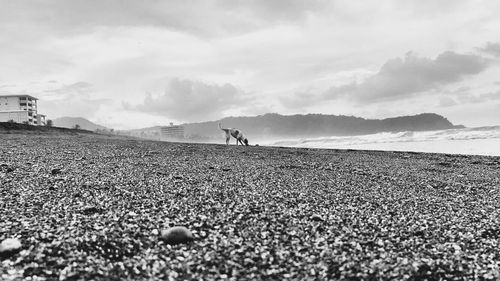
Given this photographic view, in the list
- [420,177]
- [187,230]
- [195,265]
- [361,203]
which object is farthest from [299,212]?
[420,177]

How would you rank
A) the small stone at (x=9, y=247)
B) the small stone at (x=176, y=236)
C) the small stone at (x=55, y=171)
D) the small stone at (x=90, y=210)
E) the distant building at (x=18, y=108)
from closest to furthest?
the small stone at (x=9, y=247)
the small stone at (x=176, y=236)
the small stone at (x=90, y=210)
the small stone at (x=55, y=171)
the distant building at (x=18, y=108)

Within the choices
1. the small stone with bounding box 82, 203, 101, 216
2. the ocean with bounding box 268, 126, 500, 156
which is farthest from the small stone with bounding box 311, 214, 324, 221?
the ocean with bounding box 268, 126, 500, 156

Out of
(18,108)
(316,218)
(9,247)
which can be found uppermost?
(18,108)

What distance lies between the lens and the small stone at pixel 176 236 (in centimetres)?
427

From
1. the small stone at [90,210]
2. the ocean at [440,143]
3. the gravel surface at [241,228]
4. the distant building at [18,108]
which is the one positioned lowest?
the gravel surface at [241,228]

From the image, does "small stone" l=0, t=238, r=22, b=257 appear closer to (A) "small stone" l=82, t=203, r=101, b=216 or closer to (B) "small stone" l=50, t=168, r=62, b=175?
(A) "small stone" l=82, t=203, r=101, b=216

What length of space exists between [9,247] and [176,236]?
1695 mm

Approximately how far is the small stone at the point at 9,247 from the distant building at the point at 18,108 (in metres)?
87.1

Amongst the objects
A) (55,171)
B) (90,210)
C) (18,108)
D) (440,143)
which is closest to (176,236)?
(90,210)

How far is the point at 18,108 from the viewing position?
8306cm

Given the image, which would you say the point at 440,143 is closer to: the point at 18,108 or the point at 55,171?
the point at 55,171

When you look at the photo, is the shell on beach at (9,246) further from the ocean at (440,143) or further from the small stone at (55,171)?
the ocean at (440,143)

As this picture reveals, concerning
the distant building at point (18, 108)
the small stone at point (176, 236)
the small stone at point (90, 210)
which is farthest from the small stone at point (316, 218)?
the distant building at point (18, 108)

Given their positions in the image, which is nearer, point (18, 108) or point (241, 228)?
point (241, 228)
